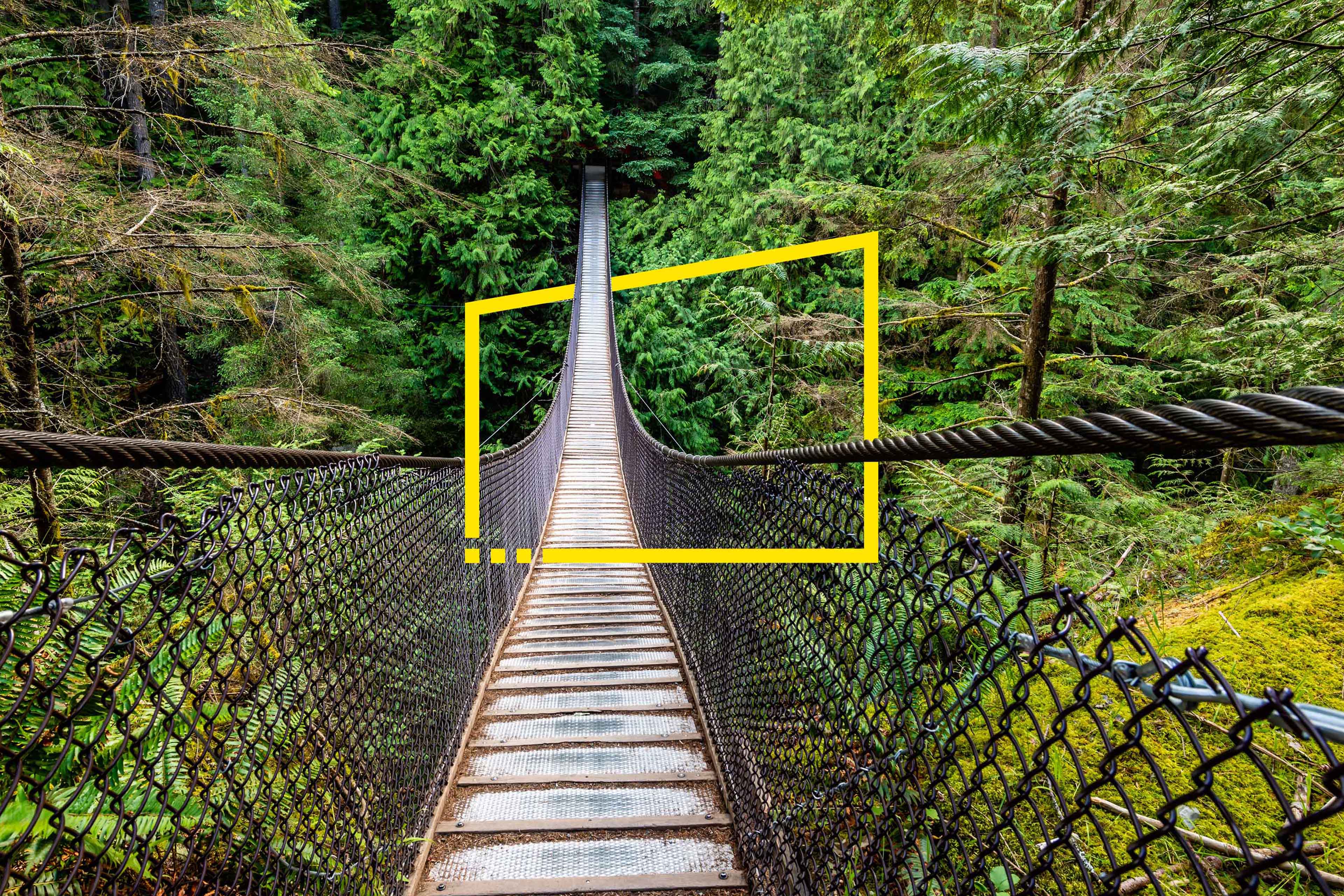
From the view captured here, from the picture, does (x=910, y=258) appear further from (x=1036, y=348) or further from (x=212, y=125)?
(x=212, y=125)

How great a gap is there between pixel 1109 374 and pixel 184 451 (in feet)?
14.4

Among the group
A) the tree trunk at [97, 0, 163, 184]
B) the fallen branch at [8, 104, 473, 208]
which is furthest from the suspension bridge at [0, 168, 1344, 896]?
the tree trunk at [97, 0, 163, 184]

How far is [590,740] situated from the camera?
219 centimetres

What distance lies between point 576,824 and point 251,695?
40.4 inches

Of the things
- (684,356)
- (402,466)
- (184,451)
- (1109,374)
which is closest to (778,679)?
(402,466)

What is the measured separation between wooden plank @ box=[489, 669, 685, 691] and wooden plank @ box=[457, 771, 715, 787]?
56cm

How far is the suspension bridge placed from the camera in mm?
631

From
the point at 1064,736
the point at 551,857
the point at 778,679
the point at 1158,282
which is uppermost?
the point at 1158,282

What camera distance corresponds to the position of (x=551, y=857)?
168 centimetres

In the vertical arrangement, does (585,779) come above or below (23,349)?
below

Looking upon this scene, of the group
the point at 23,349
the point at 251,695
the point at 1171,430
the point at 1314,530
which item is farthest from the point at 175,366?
the point at 1314,530

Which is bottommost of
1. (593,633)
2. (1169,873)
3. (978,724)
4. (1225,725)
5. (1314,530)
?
(593,633)

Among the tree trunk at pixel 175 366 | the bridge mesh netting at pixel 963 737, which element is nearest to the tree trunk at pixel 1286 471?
the bridge mesh netting at pixel 963 737

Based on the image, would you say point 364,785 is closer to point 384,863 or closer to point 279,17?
point 384,863
